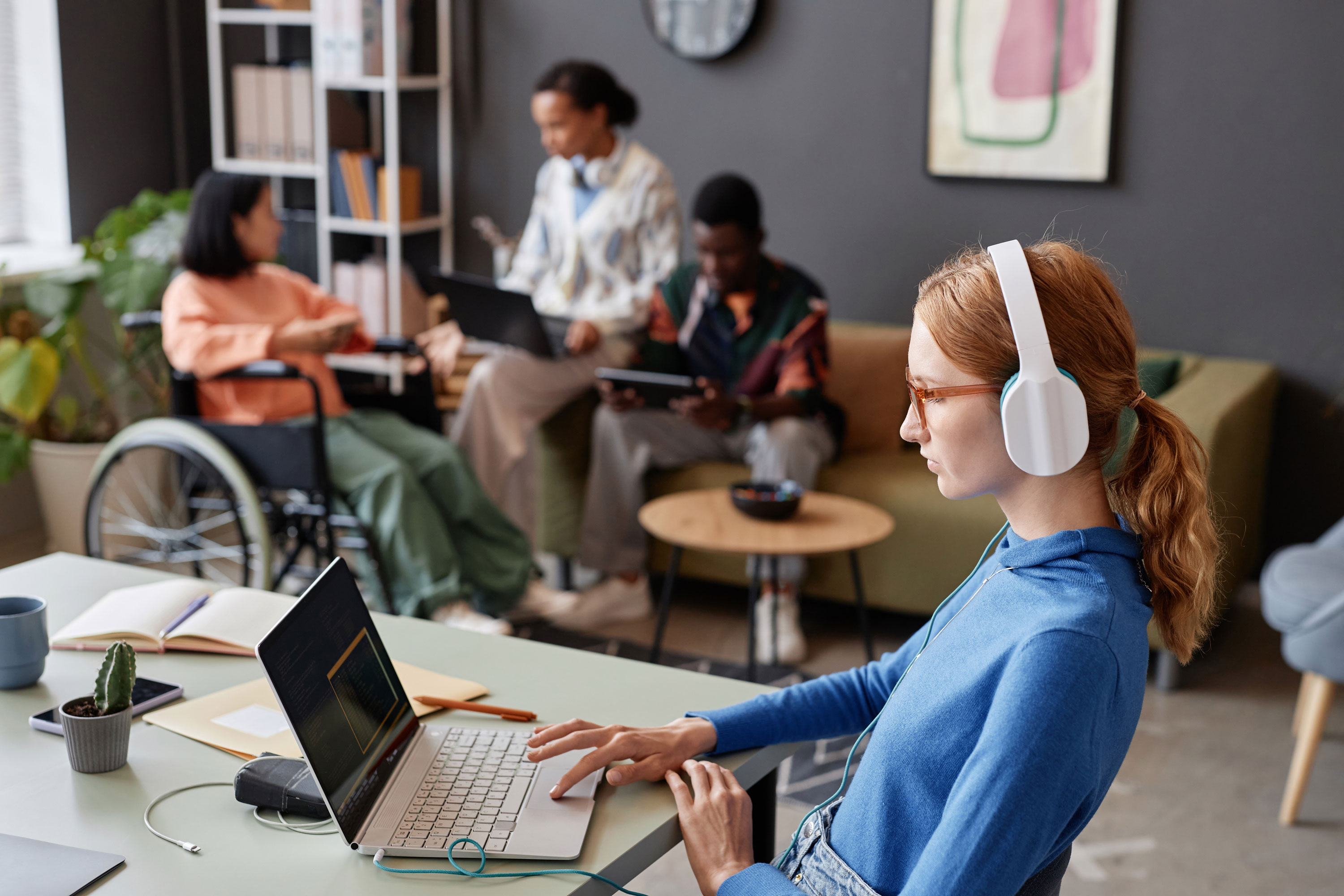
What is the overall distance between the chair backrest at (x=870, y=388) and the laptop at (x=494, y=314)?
830 millimetres

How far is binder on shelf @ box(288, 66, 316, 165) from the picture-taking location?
13.6ft

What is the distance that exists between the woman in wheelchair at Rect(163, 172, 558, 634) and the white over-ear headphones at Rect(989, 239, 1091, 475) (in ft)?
6.79

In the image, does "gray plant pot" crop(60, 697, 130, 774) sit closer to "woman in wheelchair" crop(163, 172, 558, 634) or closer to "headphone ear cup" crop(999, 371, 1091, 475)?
"headphone ear cup" crop(999, 371, 1091, 475)

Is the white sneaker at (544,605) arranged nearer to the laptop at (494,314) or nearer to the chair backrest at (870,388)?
the laptop at (494,314)

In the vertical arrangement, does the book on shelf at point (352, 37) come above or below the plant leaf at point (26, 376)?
above

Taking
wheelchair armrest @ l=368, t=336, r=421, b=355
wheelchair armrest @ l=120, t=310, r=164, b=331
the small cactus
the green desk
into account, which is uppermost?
wheelchair armrest @ l=120, t=310, r=164, b=331

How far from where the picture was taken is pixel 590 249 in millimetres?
3486

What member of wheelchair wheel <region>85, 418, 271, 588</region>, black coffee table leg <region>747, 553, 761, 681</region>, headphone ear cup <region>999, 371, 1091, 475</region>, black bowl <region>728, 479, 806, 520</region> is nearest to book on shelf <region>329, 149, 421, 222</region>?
wheelchair wheel <region>85, 418, 271, 588</region>

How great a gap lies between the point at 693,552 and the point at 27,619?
2.19 meters

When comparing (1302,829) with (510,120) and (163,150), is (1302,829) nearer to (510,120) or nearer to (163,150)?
(510,120)

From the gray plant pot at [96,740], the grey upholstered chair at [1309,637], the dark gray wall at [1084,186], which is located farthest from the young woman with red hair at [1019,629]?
the dark gray wall at [1084,186]

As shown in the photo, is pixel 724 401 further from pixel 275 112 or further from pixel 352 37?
pixel 275 112

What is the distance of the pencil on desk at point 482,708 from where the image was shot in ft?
4.15

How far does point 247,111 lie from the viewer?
4.23 metres
